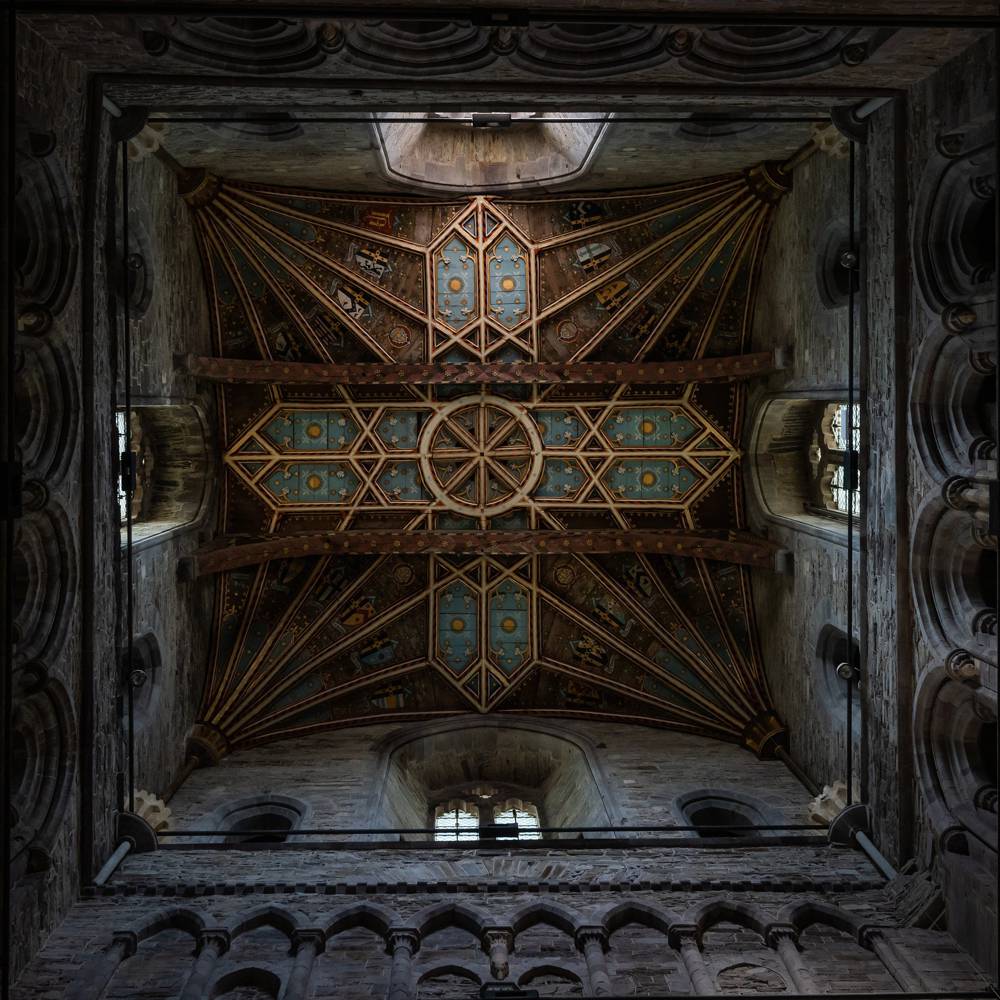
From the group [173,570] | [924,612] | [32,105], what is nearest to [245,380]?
[173,570]

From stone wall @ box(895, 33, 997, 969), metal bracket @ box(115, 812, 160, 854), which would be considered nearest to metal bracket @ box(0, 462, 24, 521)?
metal bracket @ box(115, 812, 160, 854)

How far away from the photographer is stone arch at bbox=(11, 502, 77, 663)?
8.72m

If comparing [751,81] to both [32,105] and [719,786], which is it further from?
[719,786]

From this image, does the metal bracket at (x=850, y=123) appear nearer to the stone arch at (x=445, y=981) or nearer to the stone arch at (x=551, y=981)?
the stone arch at (x=551, y=981)

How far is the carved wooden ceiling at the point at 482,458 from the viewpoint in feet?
46.6

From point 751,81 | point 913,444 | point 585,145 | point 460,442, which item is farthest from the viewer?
point 460,442

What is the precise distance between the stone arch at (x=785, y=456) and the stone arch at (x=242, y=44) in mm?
7789

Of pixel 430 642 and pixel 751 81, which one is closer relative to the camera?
pixel 751 81

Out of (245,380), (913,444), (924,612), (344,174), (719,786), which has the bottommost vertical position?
(719,786)

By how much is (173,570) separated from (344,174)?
5.39 meters

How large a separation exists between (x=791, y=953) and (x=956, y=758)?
2.23 meters

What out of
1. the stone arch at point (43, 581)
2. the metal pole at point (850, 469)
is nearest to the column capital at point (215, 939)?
the stone arch at point (43, 581)

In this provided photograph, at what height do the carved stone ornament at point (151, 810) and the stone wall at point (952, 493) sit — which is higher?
the stone wall at point (952, 493)

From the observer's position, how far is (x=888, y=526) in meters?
9.88
